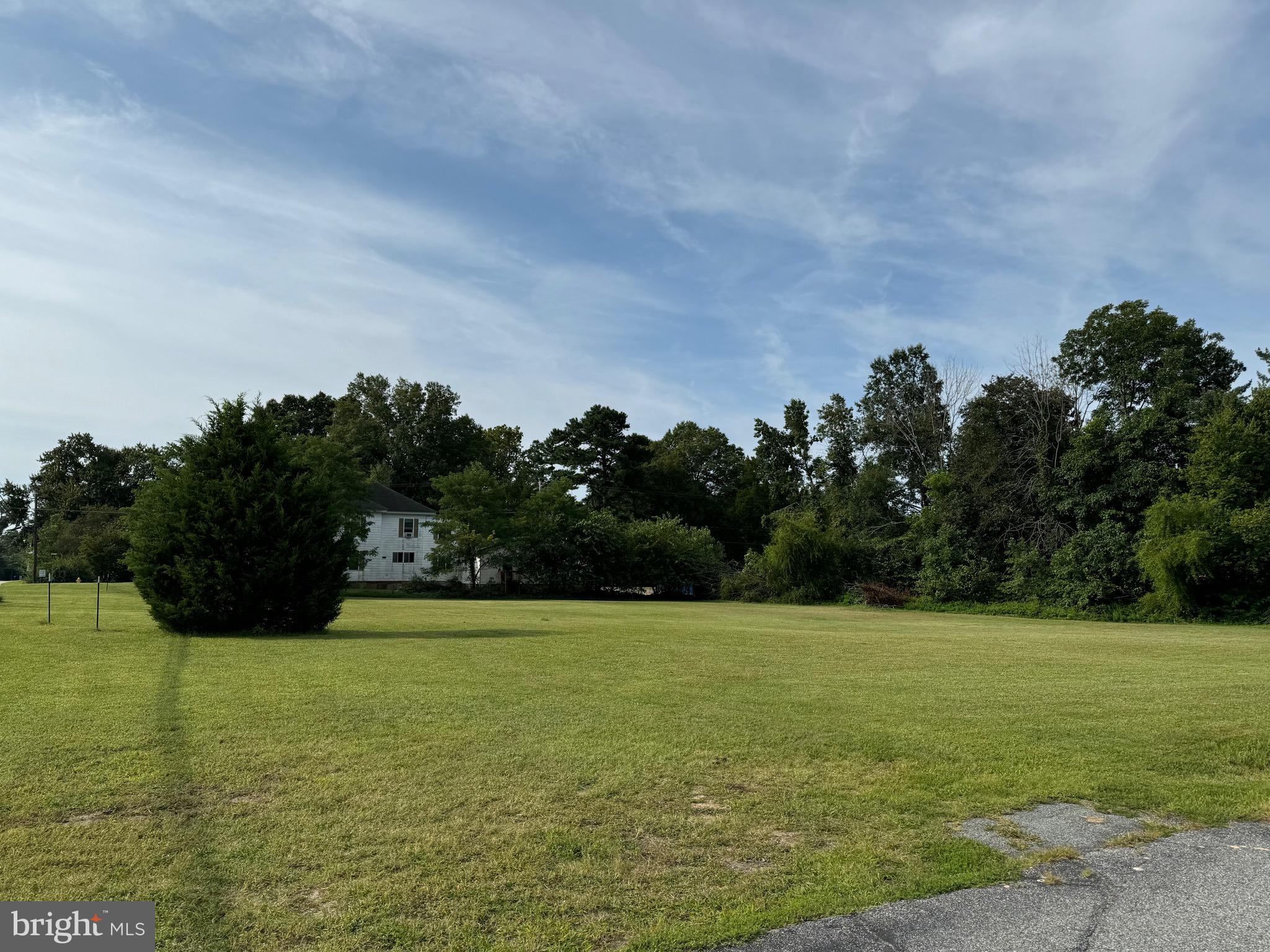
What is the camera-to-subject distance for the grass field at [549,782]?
381cm

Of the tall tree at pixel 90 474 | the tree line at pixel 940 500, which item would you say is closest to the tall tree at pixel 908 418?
the tree line at pixel 940 500

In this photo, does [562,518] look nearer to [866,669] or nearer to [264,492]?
[264,492]

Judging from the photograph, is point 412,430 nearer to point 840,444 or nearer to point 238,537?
point 840,444

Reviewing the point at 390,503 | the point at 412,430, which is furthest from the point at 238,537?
the point at 412,430

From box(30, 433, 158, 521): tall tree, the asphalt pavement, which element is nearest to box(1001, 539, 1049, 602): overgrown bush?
the asphalt pavement

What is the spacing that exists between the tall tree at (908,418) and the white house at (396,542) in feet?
85.0

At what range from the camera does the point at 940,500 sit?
42.2 metres

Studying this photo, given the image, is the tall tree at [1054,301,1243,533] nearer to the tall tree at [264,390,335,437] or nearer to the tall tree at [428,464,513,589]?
the tall tree at [428,464,513,589]

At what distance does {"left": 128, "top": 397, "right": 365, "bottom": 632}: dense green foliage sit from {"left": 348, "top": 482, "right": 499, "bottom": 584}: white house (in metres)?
36.4

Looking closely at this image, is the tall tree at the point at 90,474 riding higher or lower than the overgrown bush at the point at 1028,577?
higher

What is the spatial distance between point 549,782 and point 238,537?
537 inches

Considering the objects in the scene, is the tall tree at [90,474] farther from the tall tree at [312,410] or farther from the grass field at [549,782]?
the grass field at [549,782]

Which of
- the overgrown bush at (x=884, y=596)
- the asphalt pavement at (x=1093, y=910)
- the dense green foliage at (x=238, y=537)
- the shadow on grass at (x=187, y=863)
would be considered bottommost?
the overgrown bush at (x=884, y=596)

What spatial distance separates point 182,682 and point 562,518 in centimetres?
3872
